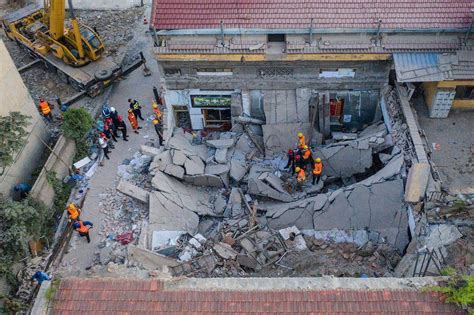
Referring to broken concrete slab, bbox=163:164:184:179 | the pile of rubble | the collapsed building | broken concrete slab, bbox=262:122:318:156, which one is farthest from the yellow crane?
broken concrete slab, bbox=262:122:318:156

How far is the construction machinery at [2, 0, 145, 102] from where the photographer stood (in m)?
26.1

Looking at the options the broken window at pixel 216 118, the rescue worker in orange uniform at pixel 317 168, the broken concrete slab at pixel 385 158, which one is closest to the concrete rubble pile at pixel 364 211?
the broken concrete slab at pixel 385 158

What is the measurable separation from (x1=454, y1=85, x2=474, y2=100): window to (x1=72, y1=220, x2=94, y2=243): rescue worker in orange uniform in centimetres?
1610

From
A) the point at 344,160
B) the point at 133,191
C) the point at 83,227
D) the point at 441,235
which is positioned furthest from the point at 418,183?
the point at 83,227

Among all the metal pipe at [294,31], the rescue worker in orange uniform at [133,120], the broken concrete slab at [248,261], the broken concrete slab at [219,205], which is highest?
the metal pipe at [294,31]

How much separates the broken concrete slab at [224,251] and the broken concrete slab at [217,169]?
4.25 meters

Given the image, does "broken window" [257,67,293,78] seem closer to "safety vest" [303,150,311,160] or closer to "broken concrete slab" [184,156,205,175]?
"safety vest" [303,150,311,160]

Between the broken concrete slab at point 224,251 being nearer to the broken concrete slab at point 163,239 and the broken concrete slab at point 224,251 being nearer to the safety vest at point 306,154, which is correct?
the broken concrete slab at point 163,239

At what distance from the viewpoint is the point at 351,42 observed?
20891 millimetres

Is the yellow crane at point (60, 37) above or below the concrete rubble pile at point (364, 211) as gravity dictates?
above

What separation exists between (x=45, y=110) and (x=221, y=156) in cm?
953

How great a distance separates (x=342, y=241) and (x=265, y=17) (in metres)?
9.92

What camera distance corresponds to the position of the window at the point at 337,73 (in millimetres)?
21922

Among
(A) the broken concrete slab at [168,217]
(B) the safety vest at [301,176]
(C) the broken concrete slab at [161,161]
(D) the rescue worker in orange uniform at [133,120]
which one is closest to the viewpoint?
(A) the broken concrete slab at [168,217]
